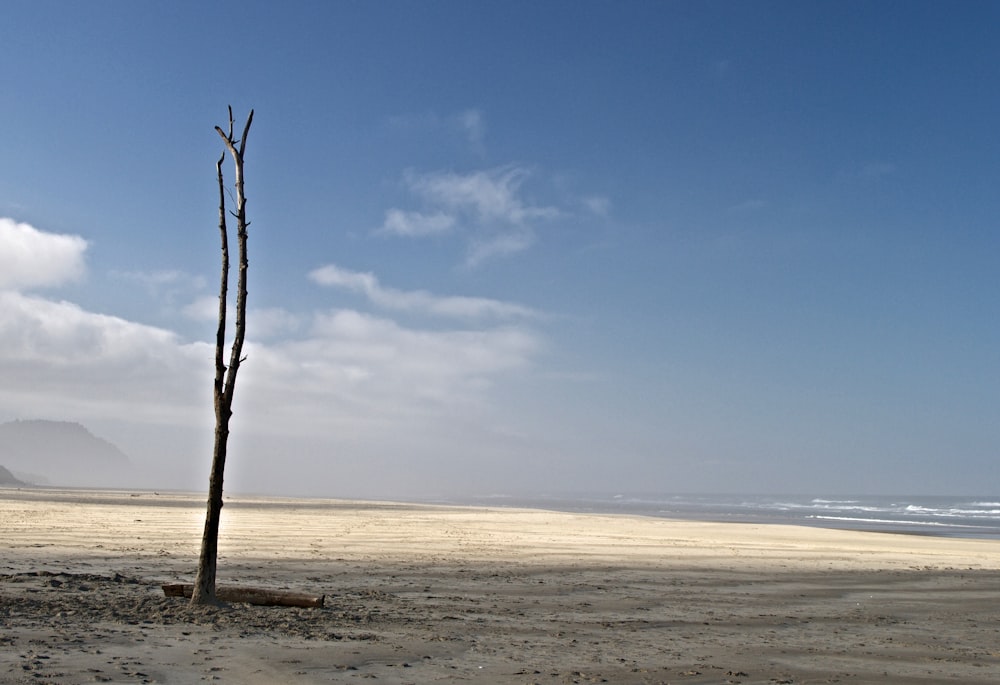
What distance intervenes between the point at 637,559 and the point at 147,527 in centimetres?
1382

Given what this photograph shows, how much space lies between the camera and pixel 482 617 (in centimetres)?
1012

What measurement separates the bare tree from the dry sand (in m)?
0.48

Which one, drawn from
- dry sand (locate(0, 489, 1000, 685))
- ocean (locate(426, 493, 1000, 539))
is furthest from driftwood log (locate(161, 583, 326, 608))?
ocean (locate(426, 493, 1000, 539))

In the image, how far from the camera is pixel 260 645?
309 inches

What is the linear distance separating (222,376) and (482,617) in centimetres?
452

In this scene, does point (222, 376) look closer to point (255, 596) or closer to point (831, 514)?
point (255, 596)

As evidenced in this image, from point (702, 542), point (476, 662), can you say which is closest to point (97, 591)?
point (476, 662)

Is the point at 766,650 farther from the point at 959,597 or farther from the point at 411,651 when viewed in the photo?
the point at 959,597

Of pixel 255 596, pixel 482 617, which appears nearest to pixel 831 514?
pixel 482 617

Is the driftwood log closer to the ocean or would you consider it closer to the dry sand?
the dry sand

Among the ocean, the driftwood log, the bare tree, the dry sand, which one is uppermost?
the bare tree

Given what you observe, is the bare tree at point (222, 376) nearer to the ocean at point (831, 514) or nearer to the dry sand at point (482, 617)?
the dry sand at point (482, 617)

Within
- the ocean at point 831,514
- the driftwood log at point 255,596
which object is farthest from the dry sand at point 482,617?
the ocean at point 831,514

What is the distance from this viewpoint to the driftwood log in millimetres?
9703
